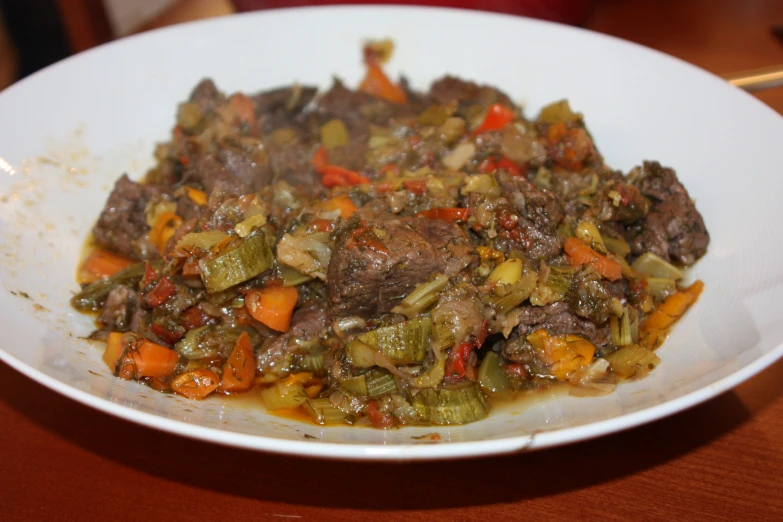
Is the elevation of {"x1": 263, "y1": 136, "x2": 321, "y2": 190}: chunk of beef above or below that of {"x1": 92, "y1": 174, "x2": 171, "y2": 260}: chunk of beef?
above

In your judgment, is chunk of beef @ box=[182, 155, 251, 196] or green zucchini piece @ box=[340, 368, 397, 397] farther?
chunk of beef @ box=[182, 155, 251, 196]

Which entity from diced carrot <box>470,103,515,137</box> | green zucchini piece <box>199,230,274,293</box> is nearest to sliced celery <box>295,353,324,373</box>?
green zucchini piece <box>199,230,274,293</box>

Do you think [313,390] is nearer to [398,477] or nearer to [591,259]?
[398,477]

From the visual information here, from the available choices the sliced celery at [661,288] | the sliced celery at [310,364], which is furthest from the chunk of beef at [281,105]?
the sliced celery at [661,288]

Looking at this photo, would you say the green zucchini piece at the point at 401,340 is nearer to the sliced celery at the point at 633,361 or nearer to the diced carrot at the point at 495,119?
the sliced celery at the point at 633,361

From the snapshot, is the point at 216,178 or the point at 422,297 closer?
the point at 422,297

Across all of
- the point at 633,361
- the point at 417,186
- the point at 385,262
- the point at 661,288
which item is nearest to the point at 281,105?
the point at 417,186

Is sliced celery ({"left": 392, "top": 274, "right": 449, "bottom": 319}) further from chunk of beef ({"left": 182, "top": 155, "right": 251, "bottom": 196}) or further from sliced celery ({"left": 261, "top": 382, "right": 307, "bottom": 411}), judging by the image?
chunk of beef ({"left": 182, "top": 155, "right": 251, "bottom": 196})
